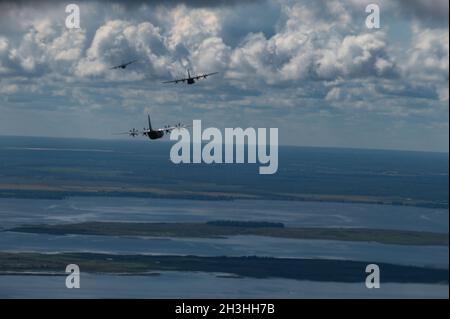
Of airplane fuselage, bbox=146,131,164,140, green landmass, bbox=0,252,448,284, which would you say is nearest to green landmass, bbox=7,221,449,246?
green landmass, bbox=0,252,448,284

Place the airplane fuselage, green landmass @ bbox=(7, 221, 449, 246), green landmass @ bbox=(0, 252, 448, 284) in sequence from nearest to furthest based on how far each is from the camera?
1. the airplane fuselage
2. green landmass @ bbox=(0, 252, 448, 284)
3. green landmass @ bbox=(7, 221, 449, 246)

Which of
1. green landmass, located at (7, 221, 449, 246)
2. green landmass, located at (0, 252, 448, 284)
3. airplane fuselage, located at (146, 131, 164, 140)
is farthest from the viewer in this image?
green landmass, located at (7, 221, 449, 246)

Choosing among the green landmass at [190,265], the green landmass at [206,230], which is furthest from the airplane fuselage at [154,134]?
the green landmass at [206,230]

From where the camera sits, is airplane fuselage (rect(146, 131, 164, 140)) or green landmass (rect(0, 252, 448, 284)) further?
green landmass (rect(0, 252, 448, 284))

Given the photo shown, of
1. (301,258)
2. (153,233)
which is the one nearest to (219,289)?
(301,258)

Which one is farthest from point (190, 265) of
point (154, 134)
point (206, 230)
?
point (206, 230)

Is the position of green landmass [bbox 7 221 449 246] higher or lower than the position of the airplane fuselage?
lower

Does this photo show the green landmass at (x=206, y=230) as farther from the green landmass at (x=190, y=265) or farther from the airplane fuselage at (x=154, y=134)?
the airplane fuselage at (x=154, y=134)

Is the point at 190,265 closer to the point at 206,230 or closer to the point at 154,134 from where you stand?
the point at 154,134

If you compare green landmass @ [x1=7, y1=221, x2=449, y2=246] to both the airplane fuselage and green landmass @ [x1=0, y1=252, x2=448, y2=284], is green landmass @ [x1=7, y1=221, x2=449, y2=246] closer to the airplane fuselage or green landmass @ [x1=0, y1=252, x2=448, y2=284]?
green landmass @ [x1=0, y1=252, x2=448, y2=284]

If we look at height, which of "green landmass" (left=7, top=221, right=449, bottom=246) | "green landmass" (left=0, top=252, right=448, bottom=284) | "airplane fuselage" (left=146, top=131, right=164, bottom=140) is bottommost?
"green landmass" (left=0, top=252, right=448, bottom=284)
